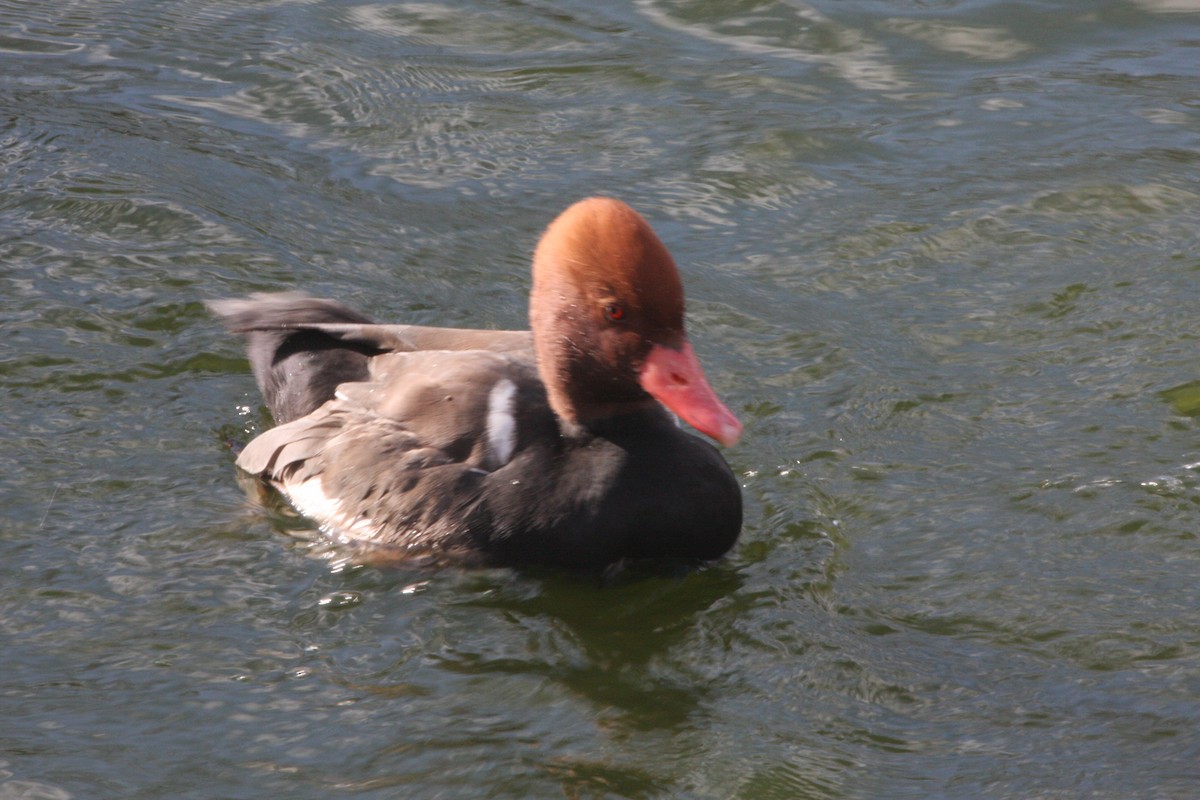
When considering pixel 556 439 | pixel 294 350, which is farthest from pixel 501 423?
pixel 294 350

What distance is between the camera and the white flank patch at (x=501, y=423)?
5.13 meters

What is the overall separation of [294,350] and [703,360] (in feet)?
5.65

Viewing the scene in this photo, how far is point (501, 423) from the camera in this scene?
5.19 metres

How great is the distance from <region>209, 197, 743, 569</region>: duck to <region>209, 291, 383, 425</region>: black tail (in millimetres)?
160

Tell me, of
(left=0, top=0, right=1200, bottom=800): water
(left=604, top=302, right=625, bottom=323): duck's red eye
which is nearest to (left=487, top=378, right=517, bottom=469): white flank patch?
(left=0, top=0, right=1200, bottom=800): water

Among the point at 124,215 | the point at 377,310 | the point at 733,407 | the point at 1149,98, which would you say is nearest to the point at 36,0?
the point at 124,215

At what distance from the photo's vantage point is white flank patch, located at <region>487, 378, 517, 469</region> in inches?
202

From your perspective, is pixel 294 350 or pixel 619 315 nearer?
pixel 619 315

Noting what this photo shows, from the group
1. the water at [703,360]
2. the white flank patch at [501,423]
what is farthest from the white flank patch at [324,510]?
the white flank patch at [501,423]

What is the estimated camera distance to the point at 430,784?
4020mm

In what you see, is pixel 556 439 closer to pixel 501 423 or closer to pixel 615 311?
pixel 501 423

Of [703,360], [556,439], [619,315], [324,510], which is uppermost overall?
[619,315]

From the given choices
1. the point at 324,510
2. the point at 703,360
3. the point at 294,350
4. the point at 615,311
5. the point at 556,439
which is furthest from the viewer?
the point at 703,360

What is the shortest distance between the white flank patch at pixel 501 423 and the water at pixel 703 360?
0.45m
